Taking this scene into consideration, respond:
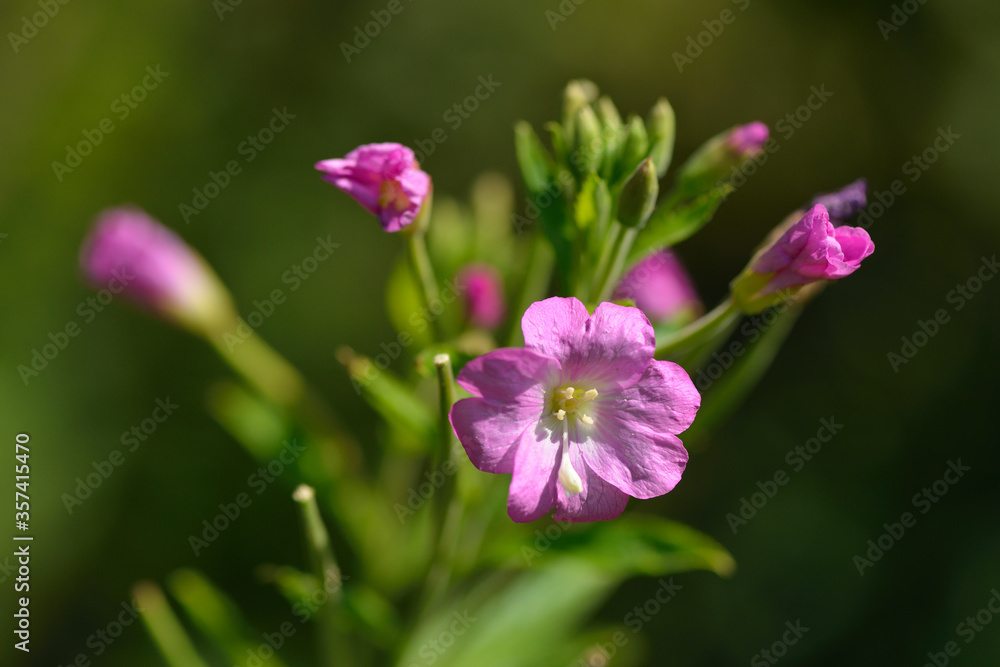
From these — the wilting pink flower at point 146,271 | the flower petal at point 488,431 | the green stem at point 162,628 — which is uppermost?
the flower petal at point 488,431

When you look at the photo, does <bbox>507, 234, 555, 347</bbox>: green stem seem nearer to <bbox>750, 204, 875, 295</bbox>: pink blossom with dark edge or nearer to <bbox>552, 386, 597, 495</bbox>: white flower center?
<bbox>552, 386, 597, 495</bbox>: white flower center

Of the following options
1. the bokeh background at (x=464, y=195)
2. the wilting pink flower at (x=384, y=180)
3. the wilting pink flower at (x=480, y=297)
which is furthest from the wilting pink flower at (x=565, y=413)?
the bokeh background at (x=464, y=195)

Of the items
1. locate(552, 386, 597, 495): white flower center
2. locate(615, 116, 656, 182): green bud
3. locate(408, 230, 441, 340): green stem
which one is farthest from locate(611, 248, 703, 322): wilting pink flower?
locate(552, 386, 597, 495): white flower center

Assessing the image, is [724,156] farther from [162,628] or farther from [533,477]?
[162,628]

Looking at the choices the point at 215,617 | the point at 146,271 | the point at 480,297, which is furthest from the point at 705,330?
the point at 146,271

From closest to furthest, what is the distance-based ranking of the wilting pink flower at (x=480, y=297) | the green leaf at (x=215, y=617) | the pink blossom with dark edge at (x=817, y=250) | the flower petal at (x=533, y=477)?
the flower petal at (x=533, y=477)
the pink blossom with dark edge at (x=817, y=250)
the green leaf at (x=215, y=617)
the wilting pink flower at (x=480, y=297)

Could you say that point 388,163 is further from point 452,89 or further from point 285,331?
point 452,89

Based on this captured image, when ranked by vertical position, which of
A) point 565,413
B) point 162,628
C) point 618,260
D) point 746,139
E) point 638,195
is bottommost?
point 162,628

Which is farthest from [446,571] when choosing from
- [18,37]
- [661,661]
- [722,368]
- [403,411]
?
[18,37]

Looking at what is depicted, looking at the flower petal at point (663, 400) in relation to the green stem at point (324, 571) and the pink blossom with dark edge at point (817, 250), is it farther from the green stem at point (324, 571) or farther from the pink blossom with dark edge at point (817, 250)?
the green stem at point (324, 571)
